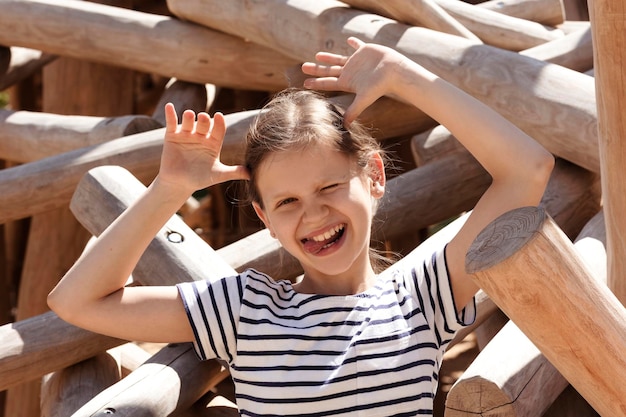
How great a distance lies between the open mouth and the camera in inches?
79.7

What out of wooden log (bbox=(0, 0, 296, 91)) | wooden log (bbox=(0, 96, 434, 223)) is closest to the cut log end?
wooden log (bbox=(0, 96, 434, 223))

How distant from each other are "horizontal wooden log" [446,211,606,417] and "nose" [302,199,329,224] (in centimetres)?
41

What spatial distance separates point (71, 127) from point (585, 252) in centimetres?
219

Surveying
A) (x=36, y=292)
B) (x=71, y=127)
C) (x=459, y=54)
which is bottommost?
(x=36, y=292)

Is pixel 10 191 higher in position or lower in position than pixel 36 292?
higher

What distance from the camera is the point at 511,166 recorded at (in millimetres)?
2000

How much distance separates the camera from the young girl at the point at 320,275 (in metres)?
1.98

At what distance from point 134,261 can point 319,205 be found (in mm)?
416

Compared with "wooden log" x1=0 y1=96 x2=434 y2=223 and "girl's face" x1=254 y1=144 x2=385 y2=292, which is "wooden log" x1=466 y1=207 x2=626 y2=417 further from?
"wooden log" x1=0 y1=96 x2=434 y2=223

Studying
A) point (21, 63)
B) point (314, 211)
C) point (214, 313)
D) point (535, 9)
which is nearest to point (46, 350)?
point (214, 313)

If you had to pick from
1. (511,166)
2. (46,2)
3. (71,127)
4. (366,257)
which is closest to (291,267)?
(366,257)

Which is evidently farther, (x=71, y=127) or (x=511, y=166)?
(x=71, y=127)

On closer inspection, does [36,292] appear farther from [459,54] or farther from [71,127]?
[459,54]

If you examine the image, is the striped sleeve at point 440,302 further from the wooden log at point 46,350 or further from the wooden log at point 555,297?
the wooden log at point 46,350
